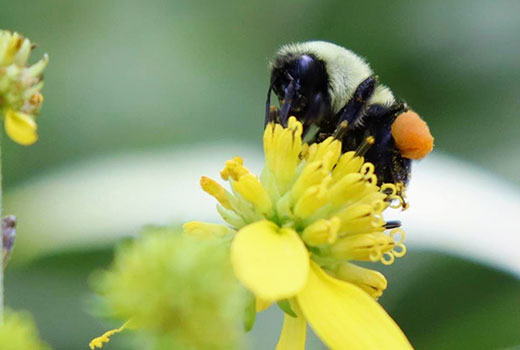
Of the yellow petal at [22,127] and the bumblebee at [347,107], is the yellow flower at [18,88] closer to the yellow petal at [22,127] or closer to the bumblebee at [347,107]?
the yellow petal at [22,127]

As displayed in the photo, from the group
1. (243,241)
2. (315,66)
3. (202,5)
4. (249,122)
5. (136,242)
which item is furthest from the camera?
(202,5)

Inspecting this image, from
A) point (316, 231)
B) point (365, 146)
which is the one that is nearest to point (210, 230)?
point (316, 231)

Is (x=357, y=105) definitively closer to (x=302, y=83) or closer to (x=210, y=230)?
(x=302, y=83)

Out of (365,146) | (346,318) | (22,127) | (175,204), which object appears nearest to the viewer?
(22,127)

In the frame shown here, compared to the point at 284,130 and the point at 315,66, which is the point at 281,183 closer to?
the point at 284,130

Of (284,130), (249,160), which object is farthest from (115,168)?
(284,130)

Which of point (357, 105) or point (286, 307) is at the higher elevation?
Answer: point (357, 105)

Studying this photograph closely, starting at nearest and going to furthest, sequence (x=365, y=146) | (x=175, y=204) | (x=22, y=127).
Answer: (x=22, y=127) → (x=365, y=146) → (x=175, y=204)

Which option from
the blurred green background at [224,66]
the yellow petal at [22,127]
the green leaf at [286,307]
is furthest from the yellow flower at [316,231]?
the blurred green background at [224,66]
